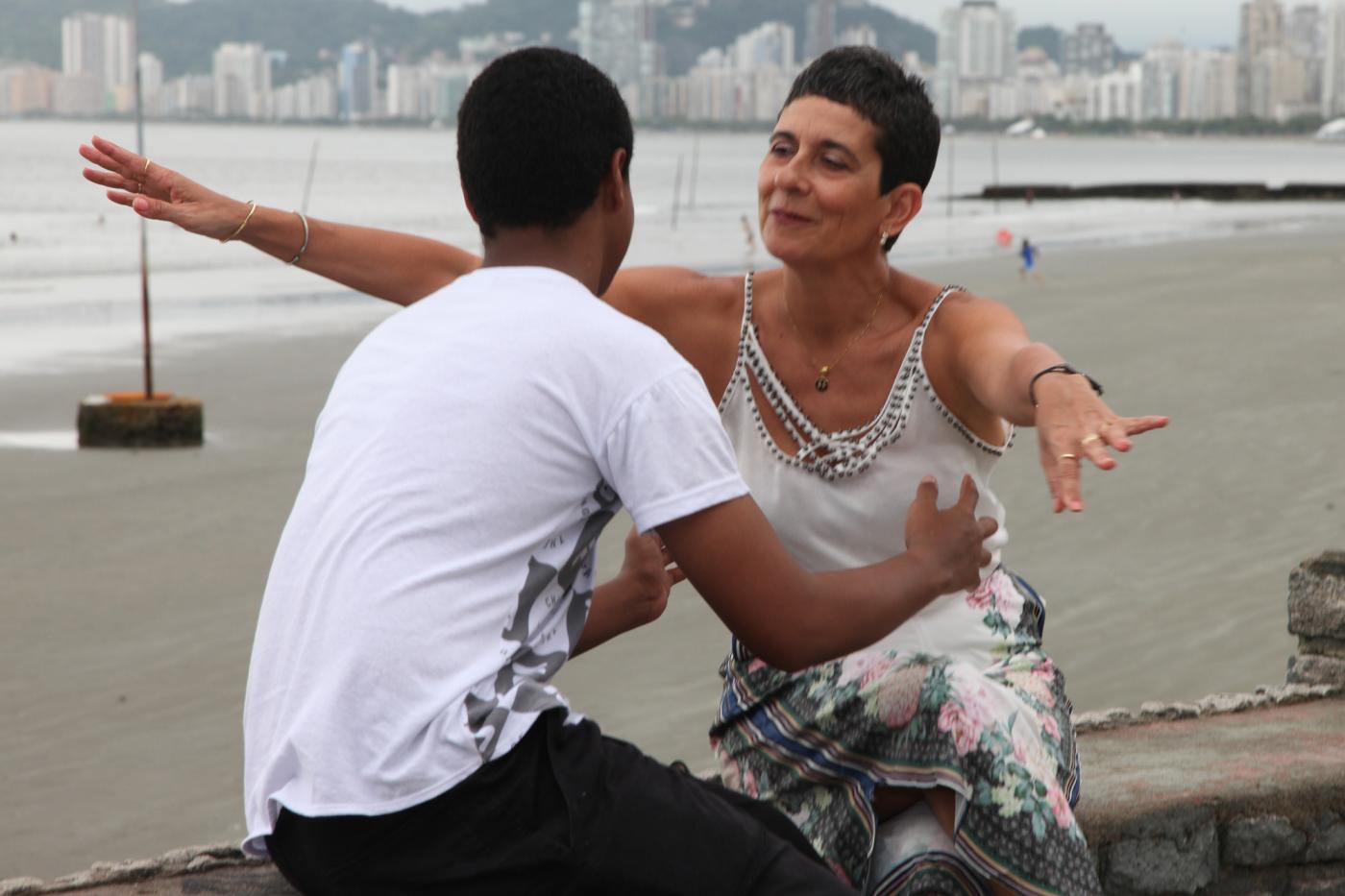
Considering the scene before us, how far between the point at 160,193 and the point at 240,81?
585ft

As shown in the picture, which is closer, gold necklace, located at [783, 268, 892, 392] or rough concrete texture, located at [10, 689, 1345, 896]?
gold necklace, located at [783, 268, 892, 392]

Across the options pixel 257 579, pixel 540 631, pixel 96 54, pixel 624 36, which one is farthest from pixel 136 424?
pixel 624 36

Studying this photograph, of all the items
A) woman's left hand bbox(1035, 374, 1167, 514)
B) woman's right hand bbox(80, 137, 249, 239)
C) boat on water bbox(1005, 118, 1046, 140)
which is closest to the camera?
woman's left hand bbox(1035, 374, 1167, 514)

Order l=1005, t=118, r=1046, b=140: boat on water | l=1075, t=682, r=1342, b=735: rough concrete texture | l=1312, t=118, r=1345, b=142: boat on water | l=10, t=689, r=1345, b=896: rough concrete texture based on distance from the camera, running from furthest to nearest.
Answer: l=1005, t=118, r=1046, b=140: boat on water, l=1312, t=118, r=1345, b=142: boat on water, l=1075, t=682, r=1342, b=735: rough concrete texture, l=10, t=689, r=1345, b=896: rough concrete texture

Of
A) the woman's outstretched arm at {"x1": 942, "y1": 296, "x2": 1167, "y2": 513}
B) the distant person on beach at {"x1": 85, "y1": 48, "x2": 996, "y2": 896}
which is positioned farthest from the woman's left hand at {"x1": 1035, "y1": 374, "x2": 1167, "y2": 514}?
the distant person on beach at {"x1": 85, "y1": 48, "x2": 996, "y2": 896}

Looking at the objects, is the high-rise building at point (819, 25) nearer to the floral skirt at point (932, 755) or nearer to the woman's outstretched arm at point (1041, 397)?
the woman's outstretched arm at point (1041, 397)

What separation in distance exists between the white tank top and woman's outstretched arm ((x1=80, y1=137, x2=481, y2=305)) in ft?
2.31

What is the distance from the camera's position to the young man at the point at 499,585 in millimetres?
1869

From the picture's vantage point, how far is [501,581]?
1911mm

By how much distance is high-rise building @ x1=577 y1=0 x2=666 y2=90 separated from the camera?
181 metres

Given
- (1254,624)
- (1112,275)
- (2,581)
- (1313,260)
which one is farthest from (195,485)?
(1313,260)

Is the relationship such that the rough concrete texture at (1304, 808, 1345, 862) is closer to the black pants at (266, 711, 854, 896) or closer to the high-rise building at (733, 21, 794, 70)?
the black pants at (266, 711, 854, 896)

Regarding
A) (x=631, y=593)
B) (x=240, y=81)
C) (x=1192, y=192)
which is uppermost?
(x=240, y=81)

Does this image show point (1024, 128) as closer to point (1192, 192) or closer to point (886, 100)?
point (1192, 192)
